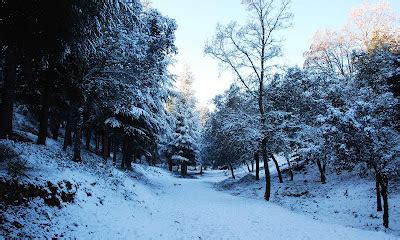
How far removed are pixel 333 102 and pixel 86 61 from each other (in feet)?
42.0

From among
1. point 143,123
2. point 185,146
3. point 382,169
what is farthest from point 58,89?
point 185,146

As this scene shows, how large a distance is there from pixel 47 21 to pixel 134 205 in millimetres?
9276

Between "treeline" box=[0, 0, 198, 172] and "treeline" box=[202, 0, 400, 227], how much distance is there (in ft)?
19.4

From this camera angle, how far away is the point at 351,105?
13953 mm

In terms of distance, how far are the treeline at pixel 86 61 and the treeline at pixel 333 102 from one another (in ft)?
19.4

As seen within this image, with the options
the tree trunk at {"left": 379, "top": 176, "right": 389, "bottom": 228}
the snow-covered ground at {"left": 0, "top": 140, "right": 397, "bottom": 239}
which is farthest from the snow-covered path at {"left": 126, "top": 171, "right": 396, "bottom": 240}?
the tree trunk at {"left": 379, "top": 176, "right": 389, "bottom": 228}

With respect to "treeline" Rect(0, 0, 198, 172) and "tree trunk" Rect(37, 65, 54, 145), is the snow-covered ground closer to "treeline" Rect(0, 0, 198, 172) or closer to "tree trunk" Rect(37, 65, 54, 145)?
"treeline" Rect(0, 0, 198, 172)

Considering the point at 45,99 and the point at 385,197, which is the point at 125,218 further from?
the point at 385,197

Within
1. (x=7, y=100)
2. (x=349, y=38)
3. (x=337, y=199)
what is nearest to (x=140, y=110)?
(x=7, y=100)

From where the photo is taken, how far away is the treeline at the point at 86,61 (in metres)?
7.01

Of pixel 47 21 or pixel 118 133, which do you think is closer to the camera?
pixel 47 21

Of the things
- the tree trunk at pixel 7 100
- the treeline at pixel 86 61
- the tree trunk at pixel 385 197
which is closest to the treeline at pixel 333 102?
the tree trunk at pixel 385 197

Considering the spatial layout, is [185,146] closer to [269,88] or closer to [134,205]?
[269,88]

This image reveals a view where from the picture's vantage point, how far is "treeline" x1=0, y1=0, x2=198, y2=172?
7008 mm
